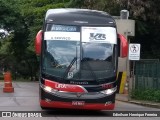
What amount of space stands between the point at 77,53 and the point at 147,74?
8307 mm

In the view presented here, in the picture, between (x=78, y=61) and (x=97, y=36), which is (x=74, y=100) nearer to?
(x=78, y=61)

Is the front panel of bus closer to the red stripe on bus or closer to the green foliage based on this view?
the red stripe on bus

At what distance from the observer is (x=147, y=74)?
79.3 ft

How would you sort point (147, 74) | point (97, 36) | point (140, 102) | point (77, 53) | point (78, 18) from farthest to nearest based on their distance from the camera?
point (147, 74), point (140, 102), point (78, 18), point (97, 36), point (77, 53)

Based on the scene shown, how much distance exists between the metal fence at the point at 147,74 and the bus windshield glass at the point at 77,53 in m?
7.15

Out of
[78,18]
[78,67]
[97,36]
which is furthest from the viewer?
[78,18]

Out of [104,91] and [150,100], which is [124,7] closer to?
[150,100]

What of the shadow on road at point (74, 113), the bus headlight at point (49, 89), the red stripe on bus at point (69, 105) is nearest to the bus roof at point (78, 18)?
the bus headlight at point (49, 89)

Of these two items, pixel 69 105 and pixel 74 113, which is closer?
pixel 69 105

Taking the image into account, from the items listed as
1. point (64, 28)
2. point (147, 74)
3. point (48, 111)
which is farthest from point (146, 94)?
point (64, 28)

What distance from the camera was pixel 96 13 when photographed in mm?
18109

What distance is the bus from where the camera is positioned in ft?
53.6

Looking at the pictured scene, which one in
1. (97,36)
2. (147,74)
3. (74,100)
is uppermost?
(97,36)

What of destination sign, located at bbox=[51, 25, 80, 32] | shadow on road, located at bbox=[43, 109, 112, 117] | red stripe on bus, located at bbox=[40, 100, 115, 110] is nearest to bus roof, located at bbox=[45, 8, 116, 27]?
destination sign, located at bbox=[51, 25, 80, 32]
